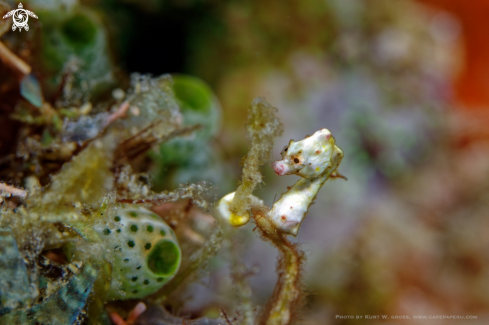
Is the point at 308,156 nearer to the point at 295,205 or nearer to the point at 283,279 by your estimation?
the point at 295,205

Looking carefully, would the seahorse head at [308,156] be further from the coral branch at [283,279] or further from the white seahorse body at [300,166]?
the coral branch at [283,279]

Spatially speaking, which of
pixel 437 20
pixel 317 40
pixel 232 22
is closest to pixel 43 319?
pixel 232 22

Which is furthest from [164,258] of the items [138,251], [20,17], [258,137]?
[20,17]

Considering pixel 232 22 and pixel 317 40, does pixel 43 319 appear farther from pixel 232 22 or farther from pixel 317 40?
pixel 317 40

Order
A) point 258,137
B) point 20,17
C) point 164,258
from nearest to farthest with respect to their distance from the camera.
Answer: point 258,137, point 164,258, point 20,17

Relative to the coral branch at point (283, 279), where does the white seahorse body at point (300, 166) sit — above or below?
above

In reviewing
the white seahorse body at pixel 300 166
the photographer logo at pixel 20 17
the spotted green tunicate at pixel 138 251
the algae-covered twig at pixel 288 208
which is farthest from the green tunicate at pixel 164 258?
the photographer logo at pixel 20 17
